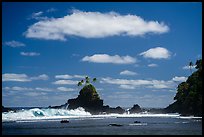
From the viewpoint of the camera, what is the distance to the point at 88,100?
339 feet

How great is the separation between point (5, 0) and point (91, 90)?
92.3 m

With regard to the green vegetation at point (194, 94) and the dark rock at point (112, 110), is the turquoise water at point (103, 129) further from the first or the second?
the dark rock at point (112, 110)

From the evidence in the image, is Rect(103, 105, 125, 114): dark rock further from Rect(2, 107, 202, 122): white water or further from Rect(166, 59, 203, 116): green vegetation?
Rect(166, 59, 203, 116): green vegetation

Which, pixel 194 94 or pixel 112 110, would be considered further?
pixel 112 110

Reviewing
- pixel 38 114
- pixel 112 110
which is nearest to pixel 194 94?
pixel 38 114

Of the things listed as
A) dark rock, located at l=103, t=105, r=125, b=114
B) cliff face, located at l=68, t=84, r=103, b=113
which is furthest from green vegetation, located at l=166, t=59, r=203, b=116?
dark rock, located at l=103, t=105, r=125, b=114

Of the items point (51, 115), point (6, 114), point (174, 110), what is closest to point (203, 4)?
point (6, 114)

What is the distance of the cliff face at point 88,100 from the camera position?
338ft

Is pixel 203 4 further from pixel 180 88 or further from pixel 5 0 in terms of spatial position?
pixel 180 88

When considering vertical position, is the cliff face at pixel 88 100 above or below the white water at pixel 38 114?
above

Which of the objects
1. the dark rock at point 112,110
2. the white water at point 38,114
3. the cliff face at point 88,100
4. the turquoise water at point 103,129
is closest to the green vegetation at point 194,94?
the white water at point 38,114

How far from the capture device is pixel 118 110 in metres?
120

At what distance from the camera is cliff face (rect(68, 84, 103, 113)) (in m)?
103

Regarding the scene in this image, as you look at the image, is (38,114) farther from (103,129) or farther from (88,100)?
(103,129)
